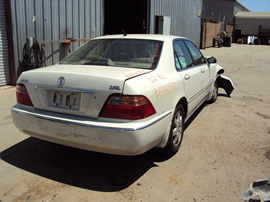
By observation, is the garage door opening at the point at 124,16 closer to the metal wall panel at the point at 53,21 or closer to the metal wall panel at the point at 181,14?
the metal wall panel at the point at 181,14

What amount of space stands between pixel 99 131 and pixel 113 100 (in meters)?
0.35

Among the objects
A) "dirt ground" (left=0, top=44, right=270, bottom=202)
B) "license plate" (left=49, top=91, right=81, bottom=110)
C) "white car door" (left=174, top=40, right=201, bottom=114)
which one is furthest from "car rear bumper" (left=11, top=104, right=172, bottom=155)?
"white car door" (left=174, top=40, right=201, bottom=114)

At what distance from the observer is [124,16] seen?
47.3 feet

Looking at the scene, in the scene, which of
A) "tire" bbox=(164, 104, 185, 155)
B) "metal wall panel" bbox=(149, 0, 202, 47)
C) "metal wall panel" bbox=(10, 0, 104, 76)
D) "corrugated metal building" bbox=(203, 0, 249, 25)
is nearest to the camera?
"tire" bbox=(164, 104, 185, 155)

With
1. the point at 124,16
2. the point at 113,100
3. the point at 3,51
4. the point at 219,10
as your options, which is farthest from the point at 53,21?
the point at 219,10

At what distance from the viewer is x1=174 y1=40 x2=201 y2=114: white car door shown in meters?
3.95

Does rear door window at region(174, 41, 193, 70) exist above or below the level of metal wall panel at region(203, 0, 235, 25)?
below

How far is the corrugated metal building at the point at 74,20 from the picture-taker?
745cm

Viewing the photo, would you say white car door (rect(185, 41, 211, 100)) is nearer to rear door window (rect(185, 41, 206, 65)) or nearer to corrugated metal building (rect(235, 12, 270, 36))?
rear door window (rect(185, 41, 206, 65))

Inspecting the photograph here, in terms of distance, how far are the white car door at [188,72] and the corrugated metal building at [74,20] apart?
2.11 m

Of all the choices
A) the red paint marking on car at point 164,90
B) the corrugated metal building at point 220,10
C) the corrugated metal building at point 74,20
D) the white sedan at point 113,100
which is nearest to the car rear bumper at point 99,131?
the white sedan at point 113,100

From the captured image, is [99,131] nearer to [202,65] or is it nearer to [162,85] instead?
[162,85]

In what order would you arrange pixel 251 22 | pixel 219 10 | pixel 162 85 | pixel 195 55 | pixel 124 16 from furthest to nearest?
pixel 251 22
pixel 219 10
pixel 124 16
pixel 195 55
pixel 162 85

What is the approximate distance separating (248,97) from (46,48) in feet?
19.9
